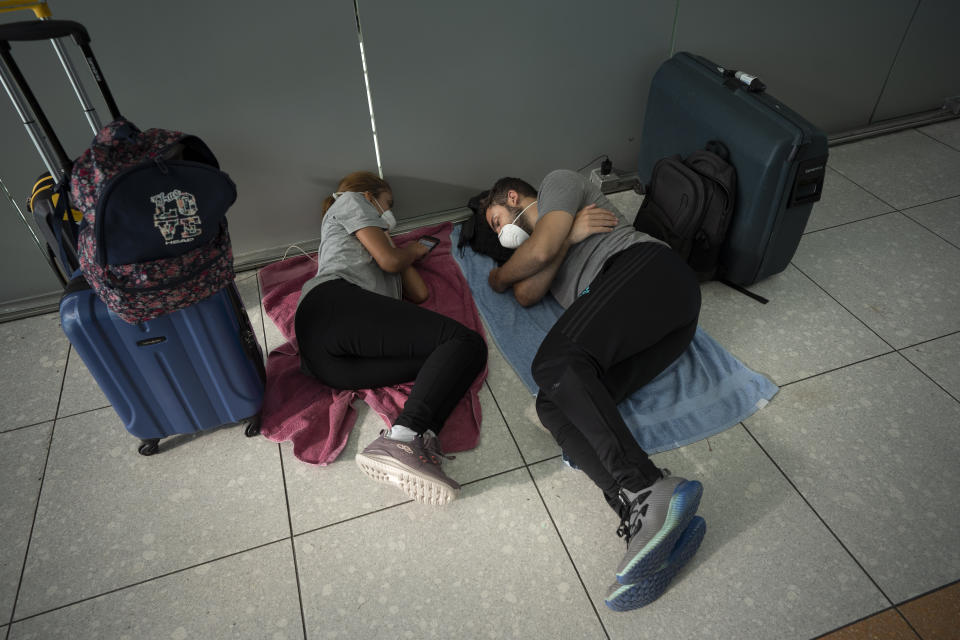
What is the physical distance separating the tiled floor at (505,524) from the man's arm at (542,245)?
36 centimetres

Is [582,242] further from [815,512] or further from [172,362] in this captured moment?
[172,362]

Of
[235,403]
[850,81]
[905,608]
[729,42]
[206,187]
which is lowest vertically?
[905,608]

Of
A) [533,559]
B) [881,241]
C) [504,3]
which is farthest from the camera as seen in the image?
[881,241]

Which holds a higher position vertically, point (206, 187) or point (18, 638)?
point (206, 187)

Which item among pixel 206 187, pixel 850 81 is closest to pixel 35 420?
pixel 206 187

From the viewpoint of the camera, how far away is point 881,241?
2.53 metres

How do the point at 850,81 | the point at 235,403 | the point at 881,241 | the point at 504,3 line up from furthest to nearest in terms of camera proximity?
the point at 850,81 < the point at 881,241 < the point at 504,3 < the point at 235,403

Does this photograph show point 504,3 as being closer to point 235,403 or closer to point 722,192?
point 722,192

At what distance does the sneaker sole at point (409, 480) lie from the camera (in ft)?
5.24

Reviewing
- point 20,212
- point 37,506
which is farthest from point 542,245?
point 20,212

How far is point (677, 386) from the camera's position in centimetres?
198

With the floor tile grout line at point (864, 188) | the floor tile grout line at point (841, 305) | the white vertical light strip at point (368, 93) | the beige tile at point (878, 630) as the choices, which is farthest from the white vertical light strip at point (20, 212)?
the floor tile grout line at point (864, 188)

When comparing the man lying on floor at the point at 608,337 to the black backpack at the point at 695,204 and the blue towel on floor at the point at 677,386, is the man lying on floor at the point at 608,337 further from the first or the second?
the black backpack at the point at 695,204

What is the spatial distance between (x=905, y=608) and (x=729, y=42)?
225cm
